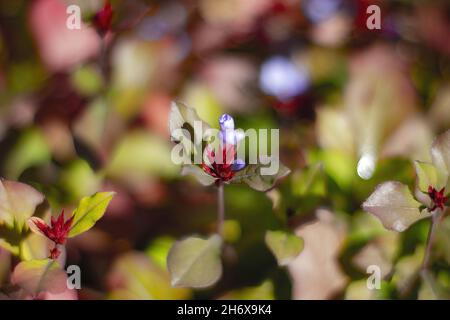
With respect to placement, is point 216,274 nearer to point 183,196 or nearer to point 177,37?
point 183,196

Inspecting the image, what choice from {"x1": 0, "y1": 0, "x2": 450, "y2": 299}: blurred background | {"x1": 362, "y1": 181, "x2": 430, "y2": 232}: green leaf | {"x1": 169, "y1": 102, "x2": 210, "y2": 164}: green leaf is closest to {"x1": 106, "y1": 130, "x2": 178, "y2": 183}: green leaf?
{"x1": 0, "y1": 0, "x2": 450, "y2": 299}: blurred background

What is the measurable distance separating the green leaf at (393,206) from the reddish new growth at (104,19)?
1.24ft

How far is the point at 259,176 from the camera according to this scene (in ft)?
2.04

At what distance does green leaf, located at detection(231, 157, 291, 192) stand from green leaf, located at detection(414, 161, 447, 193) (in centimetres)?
15

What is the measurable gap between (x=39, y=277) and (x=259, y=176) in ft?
0.90

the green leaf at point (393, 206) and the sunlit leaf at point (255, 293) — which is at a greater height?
the green leaf at point (393, 206)

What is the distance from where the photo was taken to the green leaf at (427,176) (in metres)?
0.63

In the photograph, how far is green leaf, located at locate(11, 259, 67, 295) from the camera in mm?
628

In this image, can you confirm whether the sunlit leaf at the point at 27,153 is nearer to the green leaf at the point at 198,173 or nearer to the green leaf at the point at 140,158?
the green leaf at the point at 140,158

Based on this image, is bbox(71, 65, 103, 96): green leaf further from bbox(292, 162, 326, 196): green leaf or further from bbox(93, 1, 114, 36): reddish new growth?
bbox(292, 162, 326, 196): green leaf

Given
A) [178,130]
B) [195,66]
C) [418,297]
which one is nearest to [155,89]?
[195,66]

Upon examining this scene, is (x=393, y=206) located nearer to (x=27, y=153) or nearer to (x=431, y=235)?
(x=431, y=235)

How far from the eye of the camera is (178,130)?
62cm

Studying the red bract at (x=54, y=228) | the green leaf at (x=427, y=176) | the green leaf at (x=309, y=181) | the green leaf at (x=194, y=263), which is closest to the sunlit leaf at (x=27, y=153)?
the red bract at (x=54, y=228)
